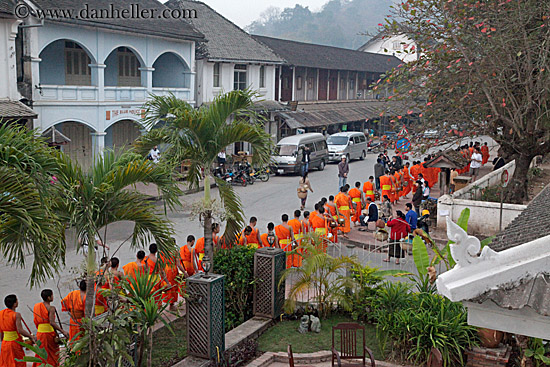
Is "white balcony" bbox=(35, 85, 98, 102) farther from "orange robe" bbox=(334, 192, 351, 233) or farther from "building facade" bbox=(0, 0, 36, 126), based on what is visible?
"orange robe" bbox=(334, 192, 351, 233)

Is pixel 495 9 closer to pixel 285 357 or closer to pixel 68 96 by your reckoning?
pixel 285 357

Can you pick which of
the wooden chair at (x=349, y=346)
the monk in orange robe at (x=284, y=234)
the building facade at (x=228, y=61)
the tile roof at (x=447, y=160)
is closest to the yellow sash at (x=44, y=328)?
the wooden chair at (x=349, y=346)

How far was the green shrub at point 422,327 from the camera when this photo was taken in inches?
328

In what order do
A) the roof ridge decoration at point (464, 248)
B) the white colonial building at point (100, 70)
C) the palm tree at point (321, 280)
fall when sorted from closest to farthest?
the roof ridge decoration at point (464, 248) → the palm tree at point (321, 280) → the white colonial building at point (100, 70)

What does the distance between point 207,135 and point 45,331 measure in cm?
418

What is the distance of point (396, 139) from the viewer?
16250 millimetres

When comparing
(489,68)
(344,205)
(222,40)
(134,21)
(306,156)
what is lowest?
(344,205)

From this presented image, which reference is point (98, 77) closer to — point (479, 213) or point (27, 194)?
point (479, 213)

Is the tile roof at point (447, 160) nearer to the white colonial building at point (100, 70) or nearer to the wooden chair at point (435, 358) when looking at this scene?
the white colonial building at point (100, 70)

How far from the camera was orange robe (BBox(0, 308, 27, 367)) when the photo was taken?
759 centimetres

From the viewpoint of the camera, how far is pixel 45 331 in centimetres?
792

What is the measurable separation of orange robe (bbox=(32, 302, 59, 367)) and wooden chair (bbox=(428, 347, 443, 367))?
16.4 ft

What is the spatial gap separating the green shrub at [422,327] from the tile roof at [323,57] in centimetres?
2470

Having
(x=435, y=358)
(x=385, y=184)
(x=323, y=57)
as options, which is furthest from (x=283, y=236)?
(x=323, y=57)
